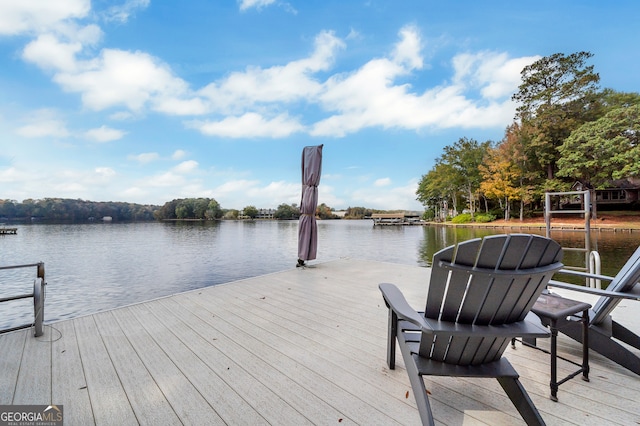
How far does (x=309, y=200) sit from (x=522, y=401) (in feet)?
13.7

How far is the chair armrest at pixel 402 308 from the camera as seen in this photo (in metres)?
1.18

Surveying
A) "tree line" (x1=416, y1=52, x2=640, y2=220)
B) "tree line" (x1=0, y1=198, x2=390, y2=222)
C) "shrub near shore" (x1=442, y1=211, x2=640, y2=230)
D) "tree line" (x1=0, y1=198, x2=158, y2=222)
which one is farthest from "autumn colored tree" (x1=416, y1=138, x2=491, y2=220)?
"tree line" (x1=0, y1=198, x2=158, y2=222)

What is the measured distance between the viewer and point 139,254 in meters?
15.3

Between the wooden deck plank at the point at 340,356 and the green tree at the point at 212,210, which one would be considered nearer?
the wooden deck plank at the point at 340,356

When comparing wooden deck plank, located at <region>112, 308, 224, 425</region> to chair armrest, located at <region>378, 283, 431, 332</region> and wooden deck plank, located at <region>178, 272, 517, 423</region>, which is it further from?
chair armrest, located at <region>378, 283, 431, 332</region>

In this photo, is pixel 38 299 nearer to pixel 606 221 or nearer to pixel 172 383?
pixel 172 383

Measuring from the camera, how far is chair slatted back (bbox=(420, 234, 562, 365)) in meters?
1.12

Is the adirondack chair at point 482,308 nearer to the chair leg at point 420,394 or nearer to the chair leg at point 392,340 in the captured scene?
the chair leg at point 420,394

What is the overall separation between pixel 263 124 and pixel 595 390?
18003 millimetres

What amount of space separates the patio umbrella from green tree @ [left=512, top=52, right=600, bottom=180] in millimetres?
24585

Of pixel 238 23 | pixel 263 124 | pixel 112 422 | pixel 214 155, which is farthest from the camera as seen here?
pixel 214 155

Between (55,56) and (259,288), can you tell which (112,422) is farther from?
(55,56)

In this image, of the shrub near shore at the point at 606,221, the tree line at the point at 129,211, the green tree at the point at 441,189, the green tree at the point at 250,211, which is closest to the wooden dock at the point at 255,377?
the tree line at the point at 129,211

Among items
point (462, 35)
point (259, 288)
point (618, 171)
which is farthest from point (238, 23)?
point (618, 171)
